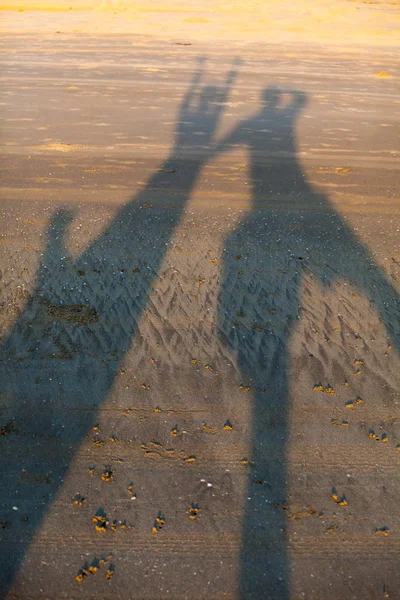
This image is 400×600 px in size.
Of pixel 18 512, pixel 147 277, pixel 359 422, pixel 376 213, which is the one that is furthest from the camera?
pixel 376 213

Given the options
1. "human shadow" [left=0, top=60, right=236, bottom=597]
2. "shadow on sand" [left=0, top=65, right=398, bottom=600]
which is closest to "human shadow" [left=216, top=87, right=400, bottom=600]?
"shadow on sand" [left=0, top=65, right=398, bottom=600]

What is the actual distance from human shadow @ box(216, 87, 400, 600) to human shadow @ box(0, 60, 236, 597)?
86 centimetres

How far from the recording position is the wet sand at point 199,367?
344cm

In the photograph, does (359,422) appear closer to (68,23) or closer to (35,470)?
(35,470)

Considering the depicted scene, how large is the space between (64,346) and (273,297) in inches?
74.7

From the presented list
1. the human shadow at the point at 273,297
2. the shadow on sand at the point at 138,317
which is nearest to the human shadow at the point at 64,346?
the shadow on sand at the point at 138,317

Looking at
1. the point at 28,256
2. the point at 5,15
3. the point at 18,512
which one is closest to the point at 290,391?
the point at 18,512

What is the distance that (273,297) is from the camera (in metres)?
5.86

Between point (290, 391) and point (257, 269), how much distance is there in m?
1.93

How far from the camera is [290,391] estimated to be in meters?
4.65

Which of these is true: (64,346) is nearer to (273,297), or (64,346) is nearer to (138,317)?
(138,317)

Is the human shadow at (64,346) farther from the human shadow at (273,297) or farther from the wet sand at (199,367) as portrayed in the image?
the human shadow at (273,297)

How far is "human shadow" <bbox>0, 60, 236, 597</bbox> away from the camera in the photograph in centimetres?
383

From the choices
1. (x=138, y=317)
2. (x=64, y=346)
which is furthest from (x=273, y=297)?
(x=64, y=346)
